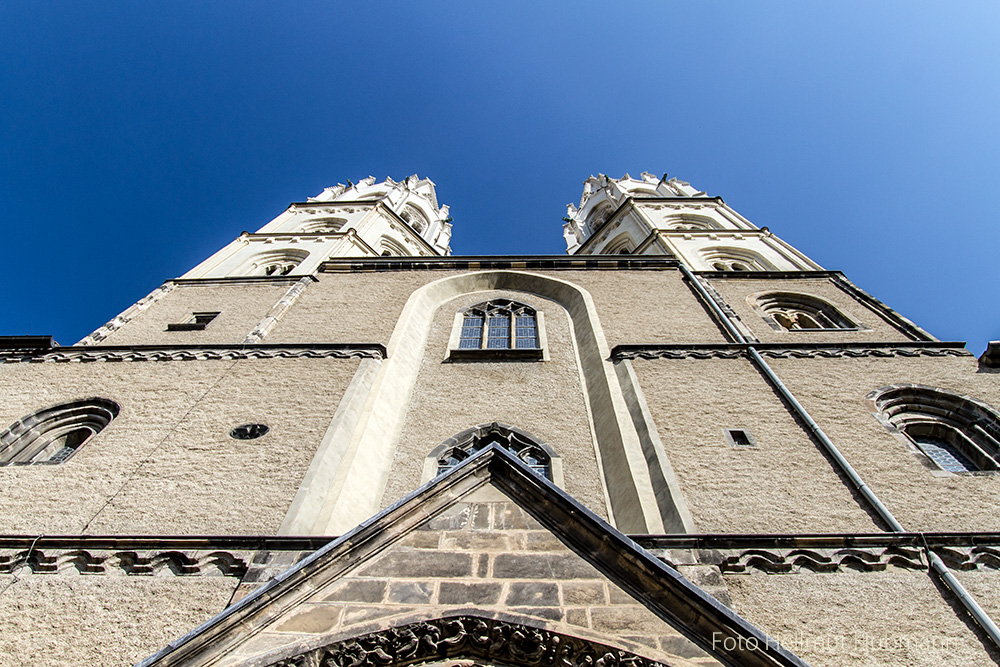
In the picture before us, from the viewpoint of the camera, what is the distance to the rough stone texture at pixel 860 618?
4398 millimetres

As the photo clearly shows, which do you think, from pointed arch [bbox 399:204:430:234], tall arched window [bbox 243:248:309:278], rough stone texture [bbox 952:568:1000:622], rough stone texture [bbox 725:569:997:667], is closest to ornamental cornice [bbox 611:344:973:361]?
rough stone texture [bbox 952:568:1000:622]

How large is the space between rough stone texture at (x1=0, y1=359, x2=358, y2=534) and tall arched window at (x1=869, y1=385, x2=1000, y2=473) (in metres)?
7.32

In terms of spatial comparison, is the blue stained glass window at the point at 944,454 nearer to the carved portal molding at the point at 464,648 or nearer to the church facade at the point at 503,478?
the church facade at the point at 503,478

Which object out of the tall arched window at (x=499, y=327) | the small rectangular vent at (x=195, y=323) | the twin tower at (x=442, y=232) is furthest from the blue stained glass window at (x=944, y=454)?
the small rectangular vent at (x=195, y=323)

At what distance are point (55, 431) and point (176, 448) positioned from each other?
2335 millimetres

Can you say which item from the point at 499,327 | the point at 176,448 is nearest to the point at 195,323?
the point at 176,448

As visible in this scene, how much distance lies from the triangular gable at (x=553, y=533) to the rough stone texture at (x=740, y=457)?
2.13 m

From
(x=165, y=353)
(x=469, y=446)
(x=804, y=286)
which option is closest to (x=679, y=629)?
(x=469, y=446)

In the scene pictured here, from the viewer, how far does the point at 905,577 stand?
512 cm

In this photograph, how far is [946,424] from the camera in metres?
8.12

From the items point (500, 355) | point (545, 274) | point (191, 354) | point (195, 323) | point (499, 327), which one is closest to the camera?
point (191, 354)

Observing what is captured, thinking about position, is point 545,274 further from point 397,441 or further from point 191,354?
point 191,354

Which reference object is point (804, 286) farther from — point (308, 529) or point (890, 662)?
point (308, 529)

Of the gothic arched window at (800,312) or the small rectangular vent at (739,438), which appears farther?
the gothic arched window at (800,312)
